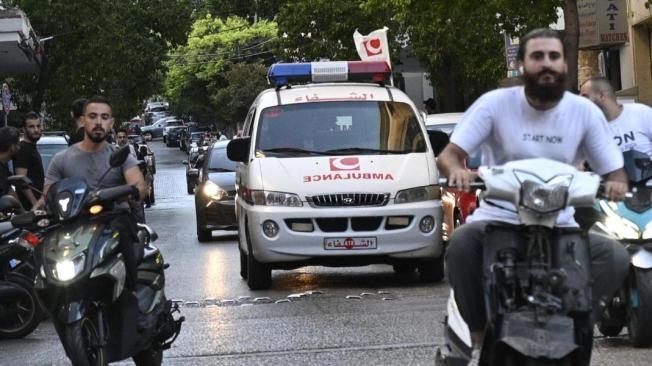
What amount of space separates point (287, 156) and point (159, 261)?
5.67 metres

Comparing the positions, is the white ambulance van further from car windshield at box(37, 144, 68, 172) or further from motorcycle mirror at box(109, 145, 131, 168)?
car windshield at box(37, 144, 68, 172)

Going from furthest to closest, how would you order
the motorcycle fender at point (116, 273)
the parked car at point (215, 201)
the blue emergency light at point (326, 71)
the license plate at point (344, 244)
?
the parked car at point (215, 201), the blue emergency light at point (326, 71), the license plate at point (344, 244), the motorcycle fender at point (116, 273)

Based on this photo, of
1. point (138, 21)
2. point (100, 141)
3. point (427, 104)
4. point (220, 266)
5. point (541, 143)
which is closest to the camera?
point (541, 143)

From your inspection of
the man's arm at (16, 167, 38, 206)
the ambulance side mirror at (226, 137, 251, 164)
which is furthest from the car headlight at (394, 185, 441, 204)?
the man's arm at (16, 167, 38, 206)

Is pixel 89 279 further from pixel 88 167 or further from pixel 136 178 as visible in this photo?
pixel 88 167

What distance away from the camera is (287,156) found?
14.4m

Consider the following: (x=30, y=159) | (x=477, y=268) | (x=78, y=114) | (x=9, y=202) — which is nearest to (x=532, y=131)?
(x=477, y=268)

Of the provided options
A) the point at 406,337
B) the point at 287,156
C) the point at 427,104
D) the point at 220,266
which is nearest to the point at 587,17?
the point at 427,104

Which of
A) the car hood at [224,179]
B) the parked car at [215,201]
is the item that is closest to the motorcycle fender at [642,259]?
the parked car at [215,201]

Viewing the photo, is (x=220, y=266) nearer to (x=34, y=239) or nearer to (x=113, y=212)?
(x=34, y=239)

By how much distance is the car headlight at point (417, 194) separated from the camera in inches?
543

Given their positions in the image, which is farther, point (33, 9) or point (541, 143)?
point (33, 9)

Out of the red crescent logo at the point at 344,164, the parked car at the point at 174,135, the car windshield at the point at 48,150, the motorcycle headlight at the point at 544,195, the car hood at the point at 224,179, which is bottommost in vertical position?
the parked car at the point at 174,135

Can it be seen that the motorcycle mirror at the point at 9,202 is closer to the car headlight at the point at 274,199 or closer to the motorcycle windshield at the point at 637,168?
the motorcycle windshield at the point at 637,168
